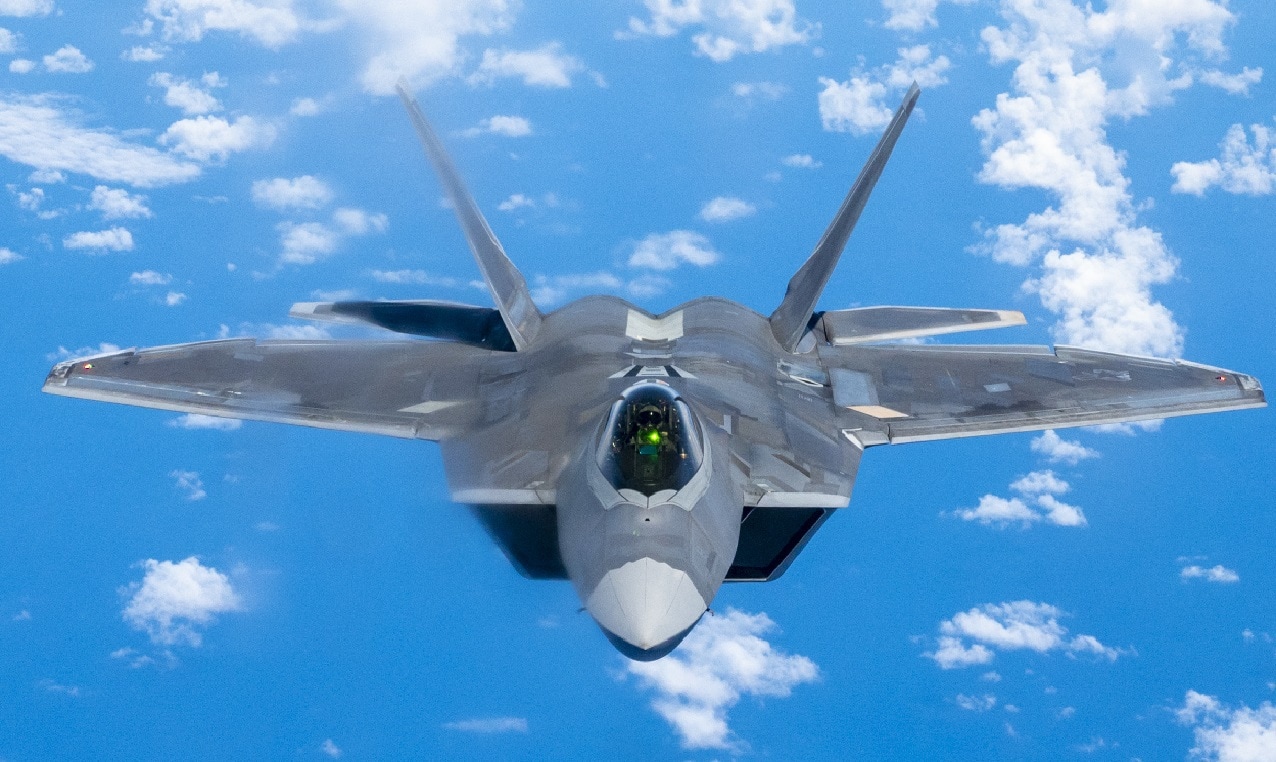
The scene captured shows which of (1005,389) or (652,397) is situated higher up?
(1005,389)

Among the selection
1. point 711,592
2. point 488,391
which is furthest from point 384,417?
point 711,592

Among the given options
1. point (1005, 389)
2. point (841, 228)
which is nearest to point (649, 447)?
point (841, 228)

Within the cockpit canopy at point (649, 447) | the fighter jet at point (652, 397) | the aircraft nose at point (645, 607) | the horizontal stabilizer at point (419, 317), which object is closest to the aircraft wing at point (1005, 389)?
the fighter jet at point (652, 397)

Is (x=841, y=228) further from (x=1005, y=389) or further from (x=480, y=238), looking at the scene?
(x=480, y=238)

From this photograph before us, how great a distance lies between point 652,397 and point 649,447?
0.56 metres

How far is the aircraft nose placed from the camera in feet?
40.8

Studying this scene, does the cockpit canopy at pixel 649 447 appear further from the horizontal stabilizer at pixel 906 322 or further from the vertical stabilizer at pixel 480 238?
the horizontal stabilizer at pixel 906 322

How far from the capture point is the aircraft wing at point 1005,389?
18047 mm

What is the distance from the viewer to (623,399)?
1374cm

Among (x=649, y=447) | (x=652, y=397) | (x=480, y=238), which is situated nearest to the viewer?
(x=649, y=447)

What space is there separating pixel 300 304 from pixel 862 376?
9095 mm

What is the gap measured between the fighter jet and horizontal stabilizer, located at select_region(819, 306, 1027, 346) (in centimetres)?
4

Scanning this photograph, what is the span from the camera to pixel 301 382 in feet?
62.6

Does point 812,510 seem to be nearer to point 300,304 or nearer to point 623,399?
point 623,399
